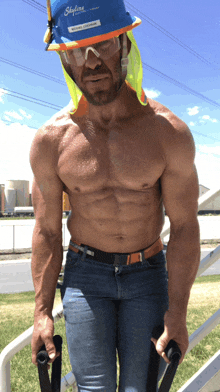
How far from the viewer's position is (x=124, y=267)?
176 cm

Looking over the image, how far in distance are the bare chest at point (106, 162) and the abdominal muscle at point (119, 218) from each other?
5 centimetres

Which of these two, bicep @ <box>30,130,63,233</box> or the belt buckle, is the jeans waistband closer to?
the belt buckle

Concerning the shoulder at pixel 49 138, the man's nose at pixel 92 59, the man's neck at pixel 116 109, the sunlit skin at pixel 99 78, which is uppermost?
the man's nose at pixel 92 59

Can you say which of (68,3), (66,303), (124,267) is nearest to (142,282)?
(124,267)

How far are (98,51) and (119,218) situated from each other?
2.61ft

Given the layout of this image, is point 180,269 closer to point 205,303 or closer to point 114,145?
point 114,145

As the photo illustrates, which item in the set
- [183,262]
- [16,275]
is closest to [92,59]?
[183,262]

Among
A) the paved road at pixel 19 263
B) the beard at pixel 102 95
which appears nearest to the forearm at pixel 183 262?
the beard at pixel 102 95

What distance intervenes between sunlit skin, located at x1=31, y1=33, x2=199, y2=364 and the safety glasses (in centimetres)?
3

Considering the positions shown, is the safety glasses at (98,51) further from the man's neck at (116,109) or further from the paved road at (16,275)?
the paved road at (16,275)

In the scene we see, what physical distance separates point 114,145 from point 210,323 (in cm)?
119

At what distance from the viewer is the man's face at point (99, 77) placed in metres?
1.59

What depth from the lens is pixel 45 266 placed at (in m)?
1.89

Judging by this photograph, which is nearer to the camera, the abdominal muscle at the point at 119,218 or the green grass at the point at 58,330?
the abdominal muscle at the point at 119,218
